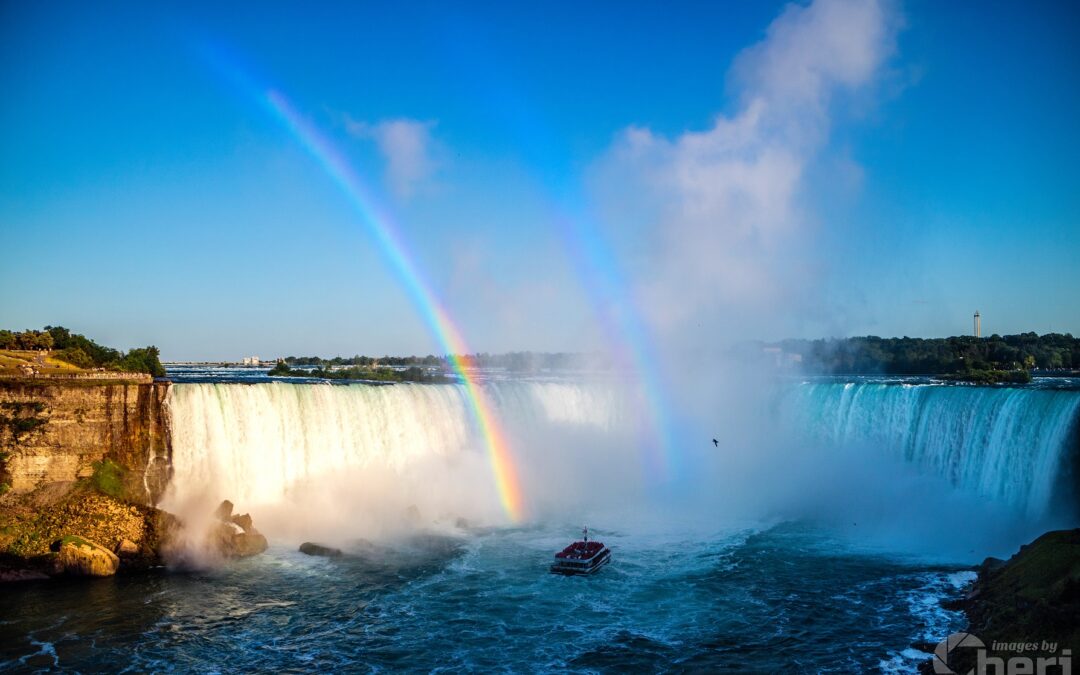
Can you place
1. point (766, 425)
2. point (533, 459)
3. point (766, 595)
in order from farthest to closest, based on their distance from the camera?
point (766, 425) < point (533, 459) < point (766, 595)

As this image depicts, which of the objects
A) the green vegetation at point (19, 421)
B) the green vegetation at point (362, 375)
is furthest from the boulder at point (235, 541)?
the green vegetation at point (362, 375)

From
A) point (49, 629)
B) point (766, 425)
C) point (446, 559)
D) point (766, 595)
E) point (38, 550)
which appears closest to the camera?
point (49, 629)

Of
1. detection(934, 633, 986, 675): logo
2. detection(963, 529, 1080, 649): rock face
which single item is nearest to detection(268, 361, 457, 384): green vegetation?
detection(963, 529, 1080, 649): rock face

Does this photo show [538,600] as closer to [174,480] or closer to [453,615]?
[453,615]

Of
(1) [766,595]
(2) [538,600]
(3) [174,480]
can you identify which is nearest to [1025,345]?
(1) [766,595]

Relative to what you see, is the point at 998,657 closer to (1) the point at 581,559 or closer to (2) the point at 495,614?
(2) the point at 495,614

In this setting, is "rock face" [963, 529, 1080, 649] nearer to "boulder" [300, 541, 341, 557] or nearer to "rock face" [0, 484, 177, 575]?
"boulder" [300, 541, 341, 557]

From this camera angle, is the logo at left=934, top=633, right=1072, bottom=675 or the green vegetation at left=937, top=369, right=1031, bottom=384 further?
the green vegetation at left=937, top=369, right=1031, bottom=384
